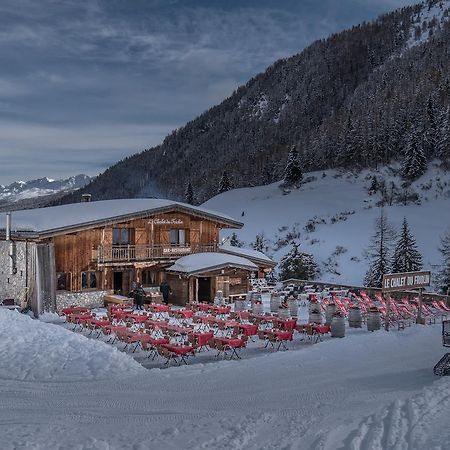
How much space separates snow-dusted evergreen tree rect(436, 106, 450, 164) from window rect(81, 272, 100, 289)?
50.6 metres

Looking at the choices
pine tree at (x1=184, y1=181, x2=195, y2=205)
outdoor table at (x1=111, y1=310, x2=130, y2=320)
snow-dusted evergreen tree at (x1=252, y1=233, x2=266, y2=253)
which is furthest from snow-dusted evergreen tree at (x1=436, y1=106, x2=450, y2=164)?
outdoor table at (x1=111, y1=310, x2=130, y2=320)

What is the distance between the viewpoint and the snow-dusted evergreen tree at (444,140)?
209ft

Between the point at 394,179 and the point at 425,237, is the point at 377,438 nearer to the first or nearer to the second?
the point at 425,237

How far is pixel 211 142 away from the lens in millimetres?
146250

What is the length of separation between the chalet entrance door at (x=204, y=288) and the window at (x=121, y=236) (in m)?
5.29

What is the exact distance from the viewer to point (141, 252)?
96.3ft

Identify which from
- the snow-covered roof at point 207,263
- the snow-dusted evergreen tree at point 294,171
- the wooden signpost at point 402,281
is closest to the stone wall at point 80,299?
the snow-covered roof at point 207,263

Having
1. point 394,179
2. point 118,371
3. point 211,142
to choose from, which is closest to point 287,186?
point 394,179

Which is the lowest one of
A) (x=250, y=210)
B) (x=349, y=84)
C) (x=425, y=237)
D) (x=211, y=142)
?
(x=425, y=237)

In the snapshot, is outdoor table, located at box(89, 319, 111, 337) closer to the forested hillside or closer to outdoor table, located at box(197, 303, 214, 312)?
outdoor table, located at box(197, 303, 214, 312)

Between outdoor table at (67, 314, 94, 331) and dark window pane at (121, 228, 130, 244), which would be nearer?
outdoor table at (67, 314, 94, 331)

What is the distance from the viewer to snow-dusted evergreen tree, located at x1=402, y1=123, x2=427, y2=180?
62.5 m

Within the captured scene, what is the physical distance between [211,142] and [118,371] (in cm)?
13614

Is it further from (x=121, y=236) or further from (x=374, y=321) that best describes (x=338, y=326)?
(x=121, y=236)
